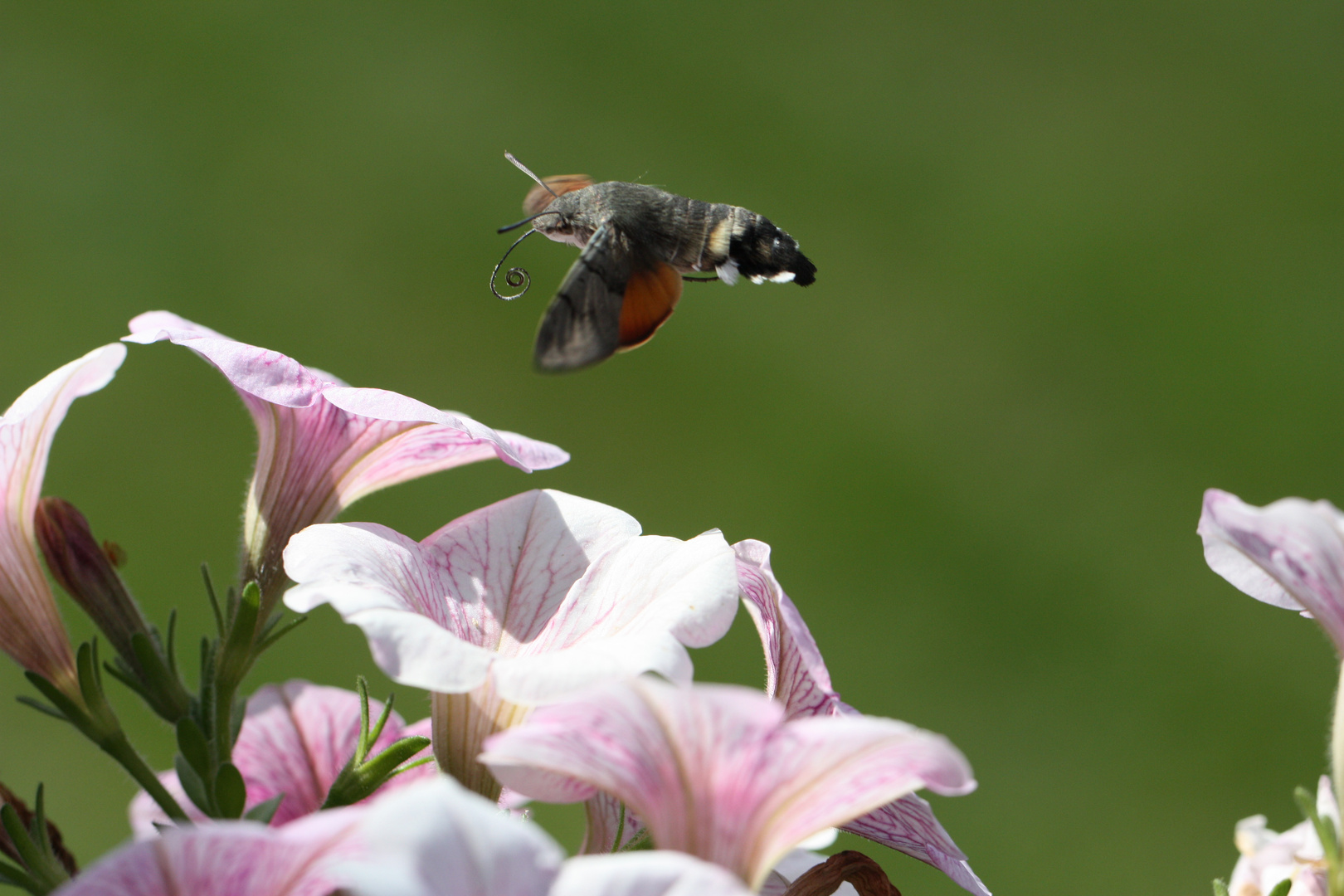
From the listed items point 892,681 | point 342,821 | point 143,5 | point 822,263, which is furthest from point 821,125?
point 342,821

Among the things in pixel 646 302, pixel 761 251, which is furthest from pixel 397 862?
pixel 761 251

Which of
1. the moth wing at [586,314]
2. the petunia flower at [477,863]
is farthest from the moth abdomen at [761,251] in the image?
the petunia flower at [477,863]

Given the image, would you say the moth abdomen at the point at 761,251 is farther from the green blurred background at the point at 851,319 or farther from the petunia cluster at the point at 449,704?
the green blurred background at the point at 851,319

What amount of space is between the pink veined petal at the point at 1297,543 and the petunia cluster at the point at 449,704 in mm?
226

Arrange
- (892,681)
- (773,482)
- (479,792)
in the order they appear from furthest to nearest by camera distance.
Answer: (773,482) → (892,681) → (479,792)

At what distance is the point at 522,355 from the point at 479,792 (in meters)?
4.32

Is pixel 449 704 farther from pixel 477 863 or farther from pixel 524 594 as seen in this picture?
pixel 477 863

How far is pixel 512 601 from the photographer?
2.86ft

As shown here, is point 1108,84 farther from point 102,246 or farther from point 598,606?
point 598,606

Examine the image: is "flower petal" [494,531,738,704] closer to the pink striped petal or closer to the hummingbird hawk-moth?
the pink striped petal

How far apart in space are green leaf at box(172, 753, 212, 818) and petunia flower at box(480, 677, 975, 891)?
30 cm

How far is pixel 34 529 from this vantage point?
93cm

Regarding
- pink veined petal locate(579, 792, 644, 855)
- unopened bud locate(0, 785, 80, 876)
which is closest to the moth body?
pink veined petal locate(579, 792, 644, 855)

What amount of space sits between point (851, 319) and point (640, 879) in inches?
186
